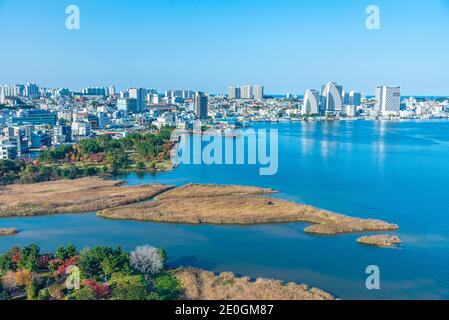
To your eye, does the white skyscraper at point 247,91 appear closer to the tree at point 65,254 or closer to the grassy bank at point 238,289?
the tree at point 65,254

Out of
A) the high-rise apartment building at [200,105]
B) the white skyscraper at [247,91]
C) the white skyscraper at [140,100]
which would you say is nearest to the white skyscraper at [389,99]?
the high-rise apartment building at [200,105]

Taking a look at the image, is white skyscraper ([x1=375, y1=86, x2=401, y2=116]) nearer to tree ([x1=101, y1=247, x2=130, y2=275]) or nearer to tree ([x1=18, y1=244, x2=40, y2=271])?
tree ([x1=101, y1=247, x2=130, y2=275])

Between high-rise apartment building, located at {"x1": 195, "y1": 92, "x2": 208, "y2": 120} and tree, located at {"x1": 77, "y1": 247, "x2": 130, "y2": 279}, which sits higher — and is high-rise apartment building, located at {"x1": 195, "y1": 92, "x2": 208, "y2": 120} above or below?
above

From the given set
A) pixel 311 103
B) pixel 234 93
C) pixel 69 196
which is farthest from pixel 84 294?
pixel 234 93

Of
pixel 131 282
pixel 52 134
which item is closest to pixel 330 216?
pixel 131 282

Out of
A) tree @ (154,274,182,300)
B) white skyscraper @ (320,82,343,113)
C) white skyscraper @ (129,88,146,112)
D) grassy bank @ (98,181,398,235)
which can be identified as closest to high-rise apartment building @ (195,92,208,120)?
white skyscraper @ (129,88,146,112)

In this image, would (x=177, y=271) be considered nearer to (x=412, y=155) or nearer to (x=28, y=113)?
(x=412, y=155)

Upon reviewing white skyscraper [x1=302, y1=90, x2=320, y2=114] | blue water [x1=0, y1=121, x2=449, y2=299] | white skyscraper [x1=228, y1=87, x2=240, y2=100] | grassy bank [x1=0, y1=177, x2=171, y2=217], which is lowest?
blue water [x1=0, y1=121, x2=449, y2=299]
